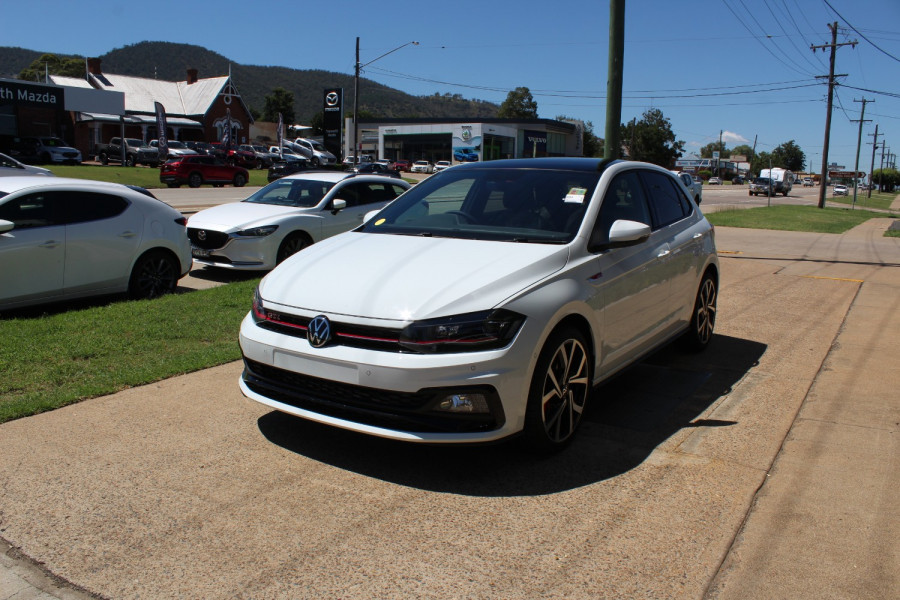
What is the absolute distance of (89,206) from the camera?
26.7 ft

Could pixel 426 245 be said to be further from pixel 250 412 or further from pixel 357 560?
pixel 357 560

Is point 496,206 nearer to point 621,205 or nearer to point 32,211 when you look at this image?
point 621,205

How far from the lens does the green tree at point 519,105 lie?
143250mm

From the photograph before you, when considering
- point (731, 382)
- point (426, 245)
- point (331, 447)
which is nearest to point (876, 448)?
point (731, 382)

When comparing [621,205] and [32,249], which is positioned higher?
[621,205]

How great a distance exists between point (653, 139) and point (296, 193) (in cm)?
10821

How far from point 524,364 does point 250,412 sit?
206cm

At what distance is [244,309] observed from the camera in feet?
26.2

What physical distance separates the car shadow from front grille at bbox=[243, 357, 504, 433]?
18 cm

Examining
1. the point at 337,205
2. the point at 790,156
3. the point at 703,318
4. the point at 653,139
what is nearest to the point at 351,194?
the point at 337,205

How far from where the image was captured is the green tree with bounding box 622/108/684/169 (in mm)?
112062

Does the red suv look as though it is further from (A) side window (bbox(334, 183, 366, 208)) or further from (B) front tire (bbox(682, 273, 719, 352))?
(B) front tire (bbox(682, 273, 719, 352))

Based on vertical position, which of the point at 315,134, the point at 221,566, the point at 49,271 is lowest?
the point at 221,566

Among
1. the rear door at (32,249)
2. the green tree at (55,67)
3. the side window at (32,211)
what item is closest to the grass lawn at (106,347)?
the rear door at (32,249)
